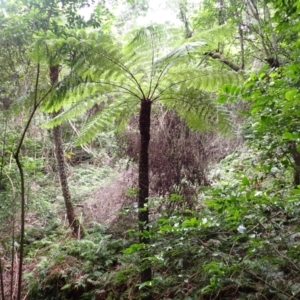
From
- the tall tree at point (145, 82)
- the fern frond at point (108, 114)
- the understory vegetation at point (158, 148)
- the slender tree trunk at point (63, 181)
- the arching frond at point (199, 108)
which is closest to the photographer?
the understory vegetation at point (158, 148)

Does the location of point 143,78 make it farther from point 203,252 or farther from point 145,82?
point 203,252

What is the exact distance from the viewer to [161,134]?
4.54 metres

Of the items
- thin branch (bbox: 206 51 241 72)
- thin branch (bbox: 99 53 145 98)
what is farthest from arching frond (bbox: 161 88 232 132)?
thin branch (bbox: 206 51 241 72)

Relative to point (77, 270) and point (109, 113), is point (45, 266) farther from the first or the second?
point (109, 113)

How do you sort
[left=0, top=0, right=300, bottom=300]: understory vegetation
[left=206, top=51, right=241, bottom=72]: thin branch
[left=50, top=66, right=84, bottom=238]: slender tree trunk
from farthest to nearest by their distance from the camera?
[left=50, top=66, right=84, bottom=238]: slender tree trunk, [left=206, top=51, right=241, bottom=72]: thin branch, [left=0, top=0, right=300, bottom=300]: understory vegetation

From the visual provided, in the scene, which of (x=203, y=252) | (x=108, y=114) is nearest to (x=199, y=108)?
(x=108, y=114)

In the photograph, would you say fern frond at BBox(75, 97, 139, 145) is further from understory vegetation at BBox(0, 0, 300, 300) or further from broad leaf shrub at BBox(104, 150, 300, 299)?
broad leaf shrub at BBox(104, 150, 300, 299)

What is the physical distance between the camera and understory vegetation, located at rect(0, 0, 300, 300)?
2115 millimetres

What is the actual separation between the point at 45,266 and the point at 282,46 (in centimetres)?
422

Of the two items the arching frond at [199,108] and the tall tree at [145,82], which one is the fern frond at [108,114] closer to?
the tall tree at [145,82]

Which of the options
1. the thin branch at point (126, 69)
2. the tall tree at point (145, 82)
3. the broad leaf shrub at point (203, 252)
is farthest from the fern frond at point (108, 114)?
the broad leaf shrub at point (203, 252)

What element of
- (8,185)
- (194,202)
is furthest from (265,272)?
(8,185)

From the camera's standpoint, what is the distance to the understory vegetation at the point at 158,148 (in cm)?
212

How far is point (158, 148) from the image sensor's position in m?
4.54
